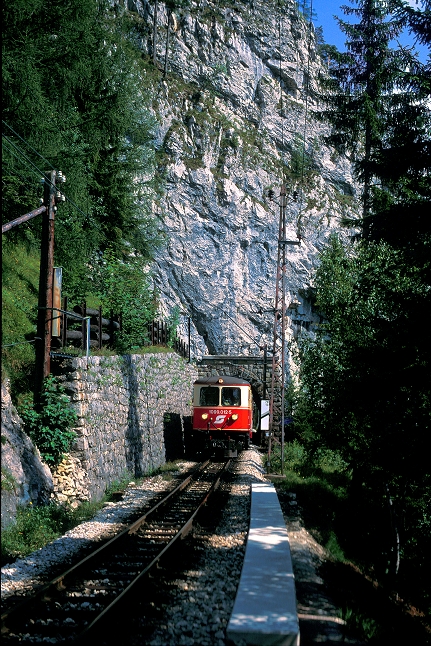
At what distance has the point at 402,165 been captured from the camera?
11008 millimetres

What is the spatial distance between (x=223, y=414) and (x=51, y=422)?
11.5 m

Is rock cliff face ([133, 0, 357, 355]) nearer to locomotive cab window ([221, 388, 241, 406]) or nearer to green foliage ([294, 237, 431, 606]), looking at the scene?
locomotive cab window ([221, 388, 241, 406])

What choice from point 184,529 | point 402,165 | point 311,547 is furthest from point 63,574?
point 402,165

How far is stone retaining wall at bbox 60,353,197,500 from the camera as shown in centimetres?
1247

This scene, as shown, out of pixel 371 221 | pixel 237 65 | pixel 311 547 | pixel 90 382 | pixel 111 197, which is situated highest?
pixel 237 65

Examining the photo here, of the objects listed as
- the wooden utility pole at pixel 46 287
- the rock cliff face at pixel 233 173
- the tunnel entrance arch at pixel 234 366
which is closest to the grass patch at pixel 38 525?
the wooden utility pole at pixel 46 287

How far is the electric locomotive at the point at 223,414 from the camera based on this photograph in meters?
22.7

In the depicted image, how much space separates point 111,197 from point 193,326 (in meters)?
19.9

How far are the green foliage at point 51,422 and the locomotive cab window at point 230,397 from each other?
11.3m

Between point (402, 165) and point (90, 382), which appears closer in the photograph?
point (402, 165)

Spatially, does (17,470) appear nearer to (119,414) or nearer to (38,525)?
(38,525)

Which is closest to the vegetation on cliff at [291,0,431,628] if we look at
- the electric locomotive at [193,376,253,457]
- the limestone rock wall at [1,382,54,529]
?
the electric locomotive at [193,376,253,457]

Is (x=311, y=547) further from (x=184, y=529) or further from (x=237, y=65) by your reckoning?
(x=237, y=65)

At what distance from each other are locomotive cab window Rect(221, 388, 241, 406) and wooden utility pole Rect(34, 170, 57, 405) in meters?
11.4
